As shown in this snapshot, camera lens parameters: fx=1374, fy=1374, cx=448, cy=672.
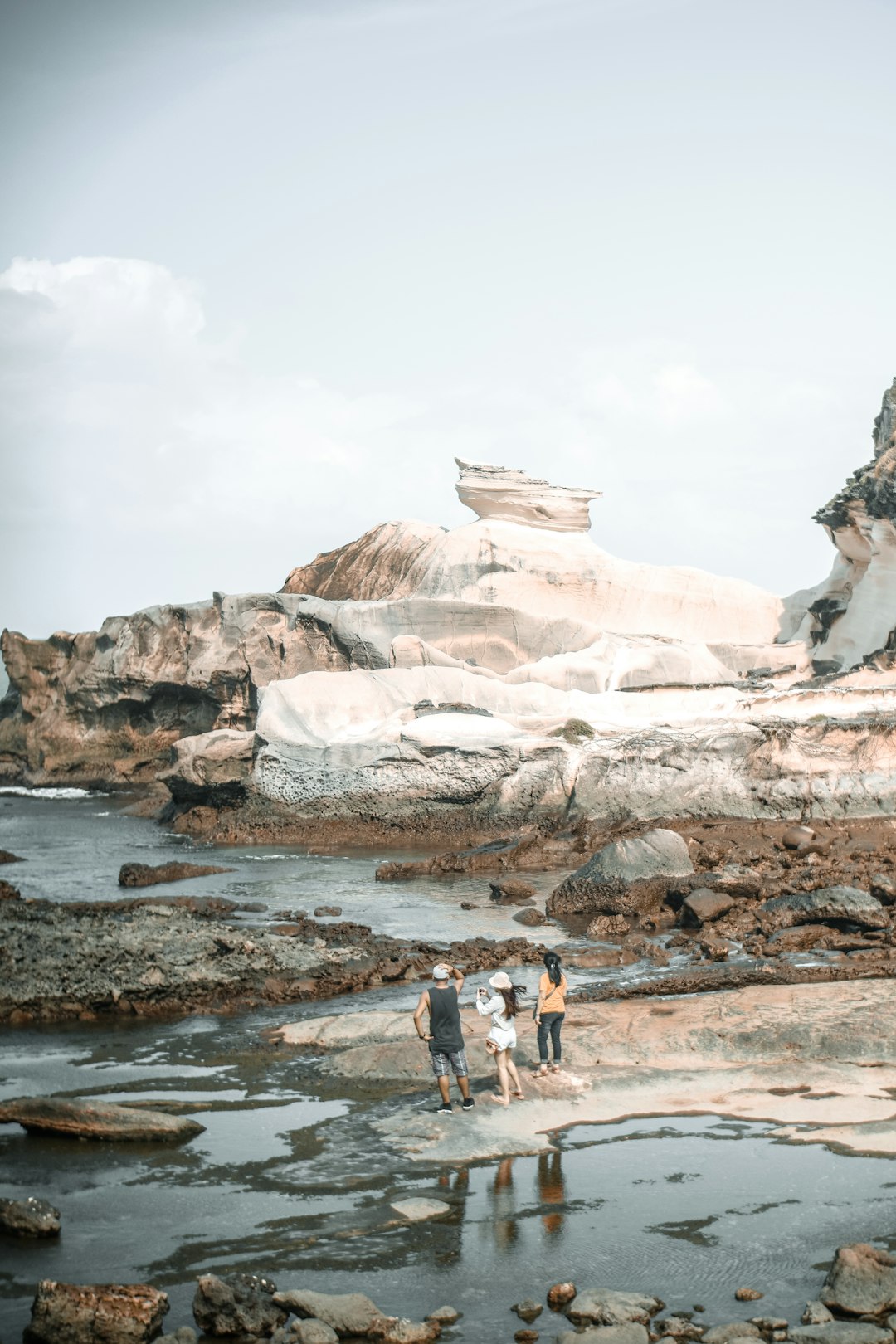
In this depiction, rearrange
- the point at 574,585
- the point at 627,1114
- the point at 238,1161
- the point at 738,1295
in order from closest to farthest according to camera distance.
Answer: the point at 738,1295 → the point at 238,1161 → the point at 627,1114 → the point at 574,585

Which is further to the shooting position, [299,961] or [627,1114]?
[299,961]

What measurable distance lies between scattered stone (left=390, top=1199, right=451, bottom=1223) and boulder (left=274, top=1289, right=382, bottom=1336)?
1.28 metres

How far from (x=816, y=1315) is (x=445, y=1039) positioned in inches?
158

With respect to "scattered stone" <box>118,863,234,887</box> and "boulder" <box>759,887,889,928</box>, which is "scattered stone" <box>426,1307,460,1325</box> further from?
"scattered stone" <box>118,863,234,887</box>

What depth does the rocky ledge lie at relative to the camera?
14.4 meters

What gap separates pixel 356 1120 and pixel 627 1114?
2.00 m

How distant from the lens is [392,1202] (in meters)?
8.41

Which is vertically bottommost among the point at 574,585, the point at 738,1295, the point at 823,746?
the point at 738,1295

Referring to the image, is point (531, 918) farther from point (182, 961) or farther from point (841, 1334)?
point (841, 1334)

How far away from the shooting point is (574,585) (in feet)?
164

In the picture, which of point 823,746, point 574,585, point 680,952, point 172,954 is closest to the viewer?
point 172,954

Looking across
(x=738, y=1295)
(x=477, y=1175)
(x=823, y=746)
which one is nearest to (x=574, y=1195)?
(x=477, y=1175)

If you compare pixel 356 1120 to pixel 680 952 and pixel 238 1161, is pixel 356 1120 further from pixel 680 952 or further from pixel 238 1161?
pixel 680 952

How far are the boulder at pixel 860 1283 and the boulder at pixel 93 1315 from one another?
10.9 ft
